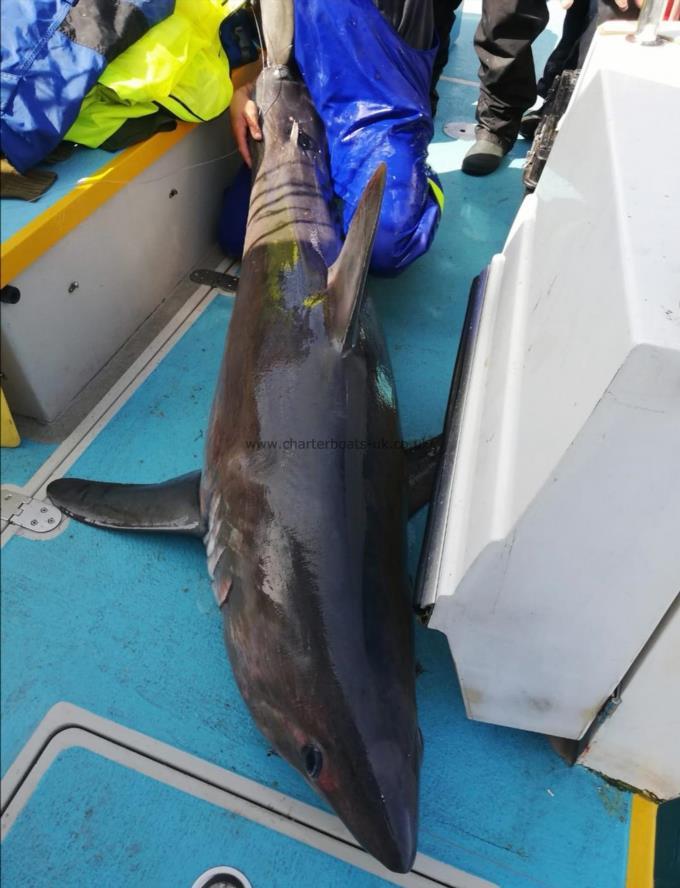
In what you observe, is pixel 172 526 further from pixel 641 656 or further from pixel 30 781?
pixel 641 656

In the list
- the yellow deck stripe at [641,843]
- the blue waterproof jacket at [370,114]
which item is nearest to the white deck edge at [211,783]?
the yellow deck stripe at [641,843]

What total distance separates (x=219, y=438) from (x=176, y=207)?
158 centimetres

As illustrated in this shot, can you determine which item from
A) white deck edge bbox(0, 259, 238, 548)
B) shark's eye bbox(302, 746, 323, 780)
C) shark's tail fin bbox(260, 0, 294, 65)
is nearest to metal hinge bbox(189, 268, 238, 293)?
white deck edge bbox(0, 259, 238, 548)

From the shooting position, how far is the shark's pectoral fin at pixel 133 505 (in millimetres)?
2150

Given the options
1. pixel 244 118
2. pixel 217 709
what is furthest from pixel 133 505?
pixel 244 118

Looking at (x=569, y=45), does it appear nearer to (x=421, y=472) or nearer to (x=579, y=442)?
(x=421, y=472)

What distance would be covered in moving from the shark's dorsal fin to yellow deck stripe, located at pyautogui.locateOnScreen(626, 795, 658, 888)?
1.58 meters

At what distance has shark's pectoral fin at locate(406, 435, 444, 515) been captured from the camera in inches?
86.1

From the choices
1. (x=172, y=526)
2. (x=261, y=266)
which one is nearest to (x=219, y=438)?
(x=172, y=526)

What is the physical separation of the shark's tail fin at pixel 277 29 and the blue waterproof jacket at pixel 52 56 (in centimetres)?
65

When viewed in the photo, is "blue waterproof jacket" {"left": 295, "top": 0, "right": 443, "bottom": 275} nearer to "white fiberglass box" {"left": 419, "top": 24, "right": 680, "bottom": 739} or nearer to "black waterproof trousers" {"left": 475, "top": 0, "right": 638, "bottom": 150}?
"black waterproof trousers" {"left": 475, "top": 0, "right": 638, "bottom": 150}

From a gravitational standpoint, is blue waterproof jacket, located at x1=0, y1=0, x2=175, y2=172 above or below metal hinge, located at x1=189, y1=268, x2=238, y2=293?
above

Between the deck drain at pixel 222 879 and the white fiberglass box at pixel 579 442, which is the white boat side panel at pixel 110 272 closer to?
the white fiberglass box at pixel 579 442

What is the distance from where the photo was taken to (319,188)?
2.86 meters
